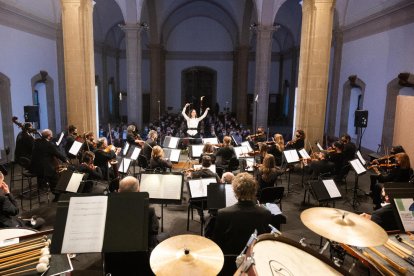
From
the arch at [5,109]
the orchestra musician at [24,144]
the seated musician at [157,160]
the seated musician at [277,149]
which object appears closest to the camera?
the seated musician at [157,160]

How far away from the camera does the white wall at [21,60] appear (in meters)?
10.8

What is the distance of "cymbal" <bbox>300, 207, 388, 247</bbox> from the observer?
297cm

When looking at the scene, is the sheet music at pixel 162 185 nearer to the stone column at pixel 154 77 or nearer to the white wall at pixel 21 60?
the white wall at pixel 21 60

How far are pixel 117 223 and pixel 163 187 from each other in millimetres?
2104

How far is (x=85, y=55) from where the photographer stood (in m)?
8.84

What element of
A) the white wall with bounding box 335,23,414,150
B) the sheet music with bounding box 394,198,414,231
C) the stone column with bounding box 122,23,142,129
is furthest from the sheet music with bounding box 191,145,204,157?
the stone column with bounding box 122,23,142,129

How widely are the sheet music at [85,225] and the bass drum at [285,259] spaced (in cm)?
142

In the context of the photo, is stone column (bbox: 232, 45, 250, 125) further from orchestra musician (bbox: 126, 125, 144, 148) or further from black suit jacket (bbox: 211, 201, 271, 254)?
black suit jacket (bbox: 211, 201, 271, 254)

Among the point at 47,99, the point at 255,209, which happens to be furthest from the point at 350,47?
the point at 47,99

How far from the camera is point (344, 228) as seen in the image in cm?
315

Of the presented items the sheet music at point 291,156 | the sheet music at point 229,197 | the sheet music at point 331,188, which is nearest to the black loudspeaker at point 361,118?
the sheet music at point 291,156

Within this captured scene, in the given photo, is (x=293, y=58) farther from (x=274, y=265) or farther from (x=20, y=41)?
(x=274, y=265)

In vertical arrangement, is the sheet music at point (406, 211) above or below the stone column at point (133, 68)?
below

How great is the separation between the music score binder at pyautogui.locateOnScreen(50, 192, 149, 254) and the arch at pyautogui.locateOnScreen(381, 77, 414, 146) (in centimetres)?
1091
